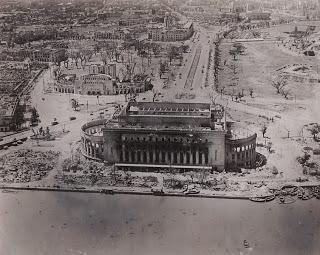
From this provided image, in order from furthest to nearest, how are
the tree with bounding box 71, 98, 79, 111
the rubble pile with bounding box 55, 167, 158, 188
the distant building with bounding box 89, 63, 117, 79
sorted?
the distant building with bounding box 89, 63, 117, 79 → the tree with bounding box 71, 98, 79, 111 → the rubble pile with bounding box 55, 167, 158, 188

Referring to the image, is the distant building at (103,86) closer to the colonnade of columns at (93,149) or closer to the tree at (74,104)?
the tree at (74,104)

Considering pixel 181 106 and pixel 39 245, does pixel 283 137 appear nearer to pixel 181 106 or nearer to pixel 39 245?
pixel 181 106

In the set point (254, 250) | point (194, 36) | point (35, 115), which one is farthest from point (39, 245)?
point (194, 36)

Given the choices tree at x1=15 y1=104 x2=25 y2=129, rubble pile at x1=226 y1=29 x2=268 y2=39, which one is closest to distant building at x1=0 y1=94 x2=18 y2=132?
tree at x1=15 y1=104 x2=25 y2=129

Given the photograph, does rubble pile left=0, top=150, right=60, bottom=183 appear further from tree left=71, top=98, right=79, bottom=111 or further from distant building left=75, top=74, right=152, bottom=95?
distant building left=75, top=74, right=152, bottom=95

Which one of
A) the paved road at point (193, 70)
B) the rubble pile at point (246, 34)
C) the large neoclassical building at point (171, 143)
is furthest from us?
the rubble pile at point (246, 34)

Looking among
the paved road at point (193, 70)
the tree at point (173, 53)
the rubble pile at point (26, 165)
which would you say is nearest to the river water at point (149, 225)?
the rubble pile at point (26, 165)
